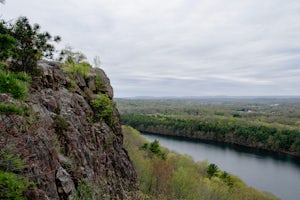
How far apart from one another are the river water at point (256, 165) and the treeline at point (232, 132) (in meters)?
4.28

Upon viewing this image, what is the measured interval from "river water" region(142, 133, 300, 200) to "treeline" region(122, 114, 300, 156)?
428cm

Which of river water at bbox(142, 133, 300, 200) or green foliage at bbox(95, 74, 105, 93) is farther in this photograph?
river water at bbox(142, 133, 300, 200)

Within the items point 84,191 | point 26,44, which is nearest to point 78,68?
point 26,44

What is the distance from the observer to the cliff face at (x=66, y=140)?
527 centimetres

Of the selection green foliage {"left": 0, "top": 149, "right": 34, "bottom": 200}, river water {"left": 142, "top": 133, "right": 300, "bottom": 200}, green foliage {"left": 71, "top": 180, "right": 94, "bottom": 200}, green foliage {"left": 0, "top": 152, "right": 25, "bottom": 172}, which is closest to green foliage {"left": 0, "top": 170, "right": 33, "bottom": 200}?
green foliage {"left": 0, "top": 149, "right": 34, "bottom": 200}

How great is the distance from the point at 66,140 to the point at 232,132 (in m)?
64.7

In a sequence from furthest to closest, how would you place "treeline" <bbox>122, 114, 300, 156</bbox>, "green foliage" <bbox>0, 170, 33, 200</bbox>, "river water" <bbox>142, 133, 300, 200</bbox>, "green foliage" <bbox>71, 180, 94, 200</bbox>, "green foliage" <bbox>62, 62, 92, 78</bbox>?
"treeline" <bbox>122, 114, 300, 156</bbox>
"river water" <bbox>142, 133, 300, 200</bbox>
"green foliage" <bbox>62, 62, 92, 78</bbox>
"green foliage" <bbox>71, 180, 94, 200</bbox>
"green foliage" <bbox>0, 170, 33, 200</bbox>

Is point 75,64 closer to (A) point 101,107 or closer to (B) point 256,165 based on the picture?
(A) point 101,107

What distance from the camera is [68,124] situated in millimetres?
8398

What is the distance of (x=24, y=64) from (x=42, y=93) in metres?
1.06

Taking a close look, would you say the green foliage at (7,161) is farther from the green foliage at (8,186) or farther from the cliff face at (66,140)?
the green foliage at (8,186)

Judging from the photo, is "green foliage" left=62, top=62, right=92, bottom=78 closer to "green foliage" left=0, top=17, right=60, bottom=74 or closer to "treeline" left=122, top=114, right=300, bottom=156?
"green foliage" left=0, top=17, right=60, bottom=74

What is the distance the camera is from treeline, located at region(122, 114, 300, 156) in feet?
185

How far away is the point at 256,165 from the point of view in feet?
142
